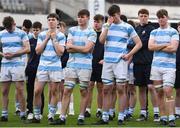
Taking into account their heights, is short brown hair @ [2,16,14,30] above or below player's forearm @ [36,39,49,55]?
above

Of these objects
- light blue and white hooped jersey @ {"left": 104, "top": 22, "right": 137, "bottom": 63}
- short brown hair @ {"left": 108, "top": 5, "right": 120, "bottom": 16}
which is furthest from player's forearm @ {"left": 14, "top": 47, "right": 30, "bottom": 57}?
short brown hair @ {"left": 108, "top": 5, "right": 120, "bottom": 16}

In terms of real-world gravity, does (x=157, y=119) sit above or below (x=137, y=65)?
below

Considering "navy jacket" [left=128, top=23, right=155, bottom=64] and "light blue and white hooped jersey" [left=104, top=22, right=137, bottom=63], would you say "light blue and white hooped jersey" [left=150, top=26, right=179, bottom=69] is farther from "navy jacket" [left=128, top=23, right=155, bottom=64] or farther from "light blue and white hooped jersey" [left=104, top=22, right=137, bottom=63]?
"navy jacket" [left=128, top=23, right=155, bottom=64]

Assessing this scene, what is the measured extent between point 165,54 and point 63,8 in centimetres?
2645

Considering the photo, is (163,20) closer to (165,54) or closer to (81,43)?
(165,54)

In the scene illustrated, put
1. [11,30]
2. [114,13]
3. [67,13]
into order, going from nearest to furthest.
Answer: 1. [114,13]
2. [11,30]
3. [67,13]

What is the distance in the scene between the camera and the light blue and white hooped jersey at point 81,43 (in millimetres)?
11055

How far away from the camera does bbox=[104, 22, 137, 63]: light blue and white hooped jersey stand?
11.0m

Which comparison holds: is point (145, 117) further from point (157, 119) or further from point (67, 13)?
point (67, 13)

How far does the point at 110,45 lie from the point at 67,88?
1.12m

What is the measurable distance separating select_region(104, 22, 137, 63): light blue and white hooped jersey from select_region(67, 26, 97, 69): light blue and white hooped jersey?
1.03 ft

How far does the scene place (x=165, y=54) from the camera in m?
11.0

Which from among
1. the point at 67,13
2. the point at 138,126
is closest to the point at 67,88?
the point at 138,126

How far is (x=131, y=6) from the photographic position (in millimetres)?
38188
